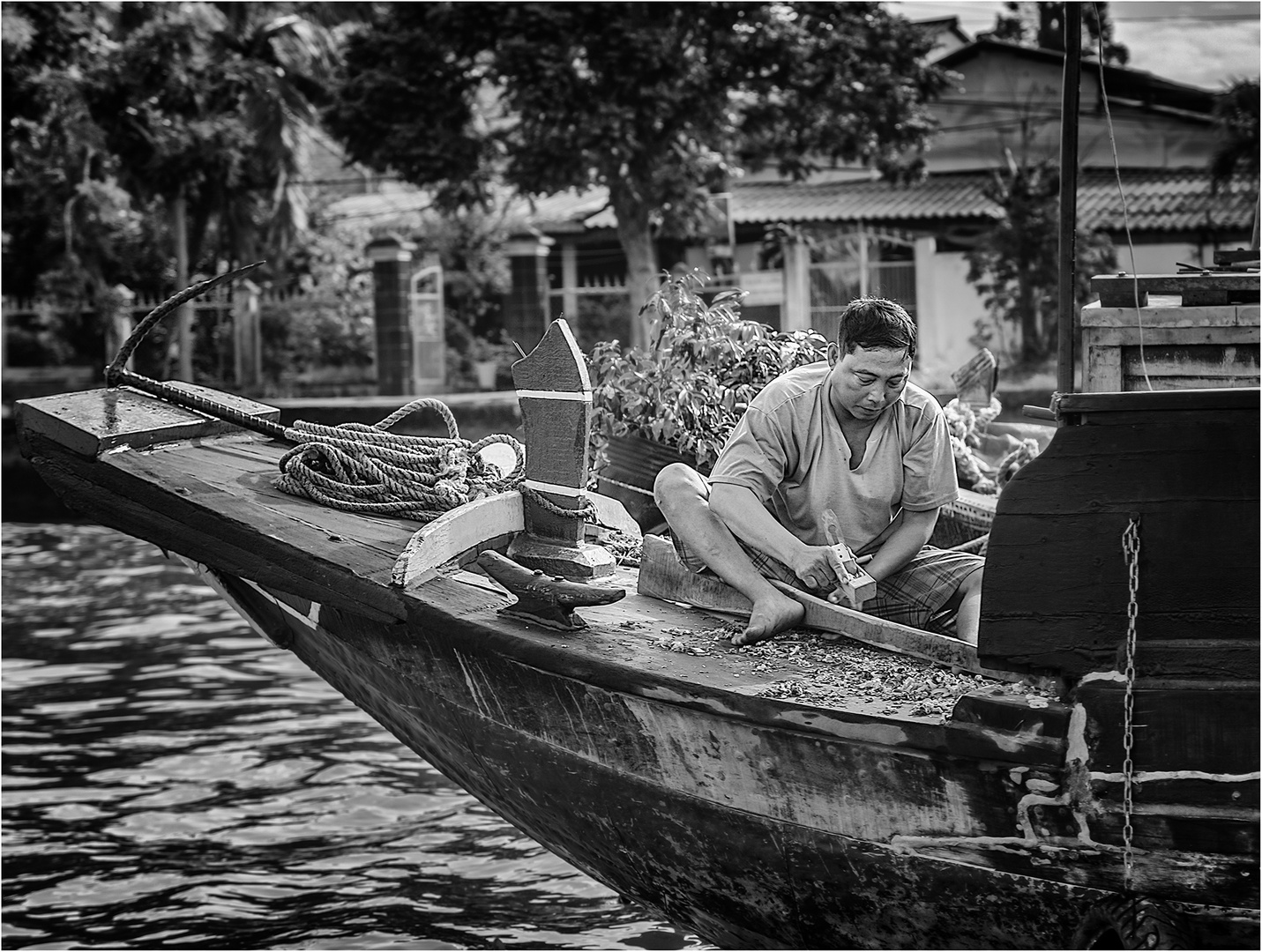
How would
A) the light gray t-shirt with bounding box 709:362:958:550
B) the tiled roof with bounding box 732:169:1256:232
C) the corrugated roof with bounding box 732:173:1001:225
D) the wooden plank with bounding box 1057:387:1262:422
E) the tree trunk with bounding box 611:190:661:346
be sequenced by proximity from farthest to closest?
the corrugated roof with bounding box 732:173:1001:225
the tiled roof with bounding box 732:169:1256:232
the tree trunk with bounding box 611:190:661:346
the light gray t-shirt with bounding box 709:362:958:550
the wooden plank with bounding box 1057:387:1262:422

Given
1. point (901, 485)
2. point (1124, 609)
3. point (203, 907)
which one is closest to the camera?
point (1124, 609)

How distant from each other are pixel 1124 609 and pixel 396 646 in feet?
6.13

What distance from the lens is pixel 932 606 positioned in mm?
3260

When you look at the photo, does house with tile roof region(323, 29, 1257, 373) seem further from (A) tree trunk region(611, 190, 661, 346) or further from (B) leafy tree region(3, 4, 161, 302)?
(B) leafy tree region(3, 4, 161, 302)

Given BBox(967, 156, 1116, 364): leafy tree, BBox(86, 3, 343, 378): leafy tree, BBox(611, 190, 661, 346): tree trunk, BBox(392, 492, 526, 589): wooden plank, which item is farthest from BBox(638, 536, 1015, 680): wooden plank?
BBox(86, 3, 343, 378): leafy tree

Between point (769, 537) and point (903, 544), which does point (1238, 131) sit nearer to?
point (903, 544)

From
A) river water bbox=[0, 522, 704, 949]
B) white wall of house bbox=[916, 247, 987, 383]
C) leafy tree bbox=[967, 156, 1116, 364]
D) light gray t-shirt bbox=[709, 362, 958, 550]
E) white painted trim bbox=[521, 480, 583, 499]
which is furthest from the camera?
white wall of house bbox=[916, 247, 987, 383]

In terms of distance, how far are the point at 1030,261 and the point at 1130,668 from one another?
13.7 metres

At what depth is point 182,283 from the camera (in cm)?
1795

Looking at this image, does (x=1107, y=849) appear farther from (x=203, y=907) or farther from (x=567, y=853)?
(x=203, y=907)

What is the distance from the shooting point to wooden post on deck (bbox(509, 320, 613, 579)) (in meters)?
3.24

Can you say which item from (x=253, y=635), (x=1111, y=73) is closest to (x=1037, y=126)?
(x=1111, y=73)

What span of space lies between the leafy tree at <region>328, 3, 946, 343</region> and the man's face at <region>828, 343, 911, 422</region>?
10.1m

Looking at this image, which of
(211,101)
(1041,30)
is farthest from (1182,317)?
(1041,30)
